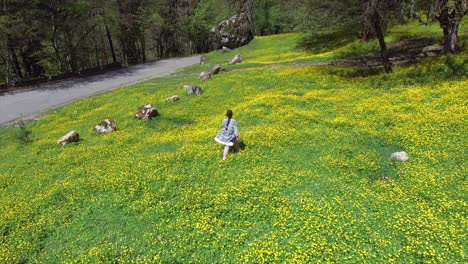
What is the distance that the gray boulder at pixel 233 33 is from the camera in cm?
5906

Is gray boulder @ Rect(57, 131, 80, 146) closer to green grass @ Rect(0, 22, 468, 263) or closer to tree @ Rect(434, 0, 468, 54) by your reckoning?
green grass @ Rect(0, 22, 468, 263)

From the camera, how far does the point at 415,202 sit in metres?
11.2

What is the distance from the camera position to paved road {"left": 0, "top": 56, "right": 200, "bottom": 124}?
31.3 metres

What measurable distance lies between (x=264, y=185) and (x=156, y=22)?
64915 millimetres

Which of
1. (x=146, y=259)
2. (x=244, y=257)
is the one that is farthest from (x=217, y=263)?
(x=146, y=259)

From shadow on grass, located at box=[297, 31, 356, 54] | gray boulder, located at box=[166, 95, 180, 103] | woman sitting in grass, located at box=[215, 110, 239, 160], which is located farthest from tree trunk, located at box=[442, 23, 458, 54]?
gray boulder, located at box=[166, 95, 180, 103]

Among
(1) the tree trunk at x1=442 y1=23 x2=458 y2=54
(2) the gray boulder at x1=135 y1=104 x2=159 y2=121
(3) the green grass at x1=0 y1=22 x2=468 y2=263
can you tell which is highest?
(1) the tree trunk at x1=442 y1=23 x2=458 y2=54

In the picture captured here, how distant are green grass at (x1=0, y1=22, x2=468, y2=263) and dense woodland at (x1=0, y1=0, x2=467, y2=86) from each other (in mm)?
5874

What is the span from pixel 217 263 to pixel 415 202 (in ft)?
24.5

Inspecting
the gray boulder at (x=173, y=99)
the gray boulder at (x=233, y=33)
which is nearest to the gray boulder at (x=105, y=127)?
the gray boulder at (x=173, y=99)

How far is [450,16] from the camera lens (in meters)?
24.8

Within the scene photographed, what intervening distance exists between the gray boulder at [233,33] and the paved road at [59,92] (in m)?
14.5

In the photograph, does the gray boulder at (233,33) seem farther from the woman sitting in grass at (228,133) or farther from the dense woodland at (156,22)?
the woman sitting in grass at (228,133)

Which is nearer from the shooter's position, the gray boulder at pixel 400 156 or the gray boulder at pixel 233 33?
the gray boulder at pixel 400 156
